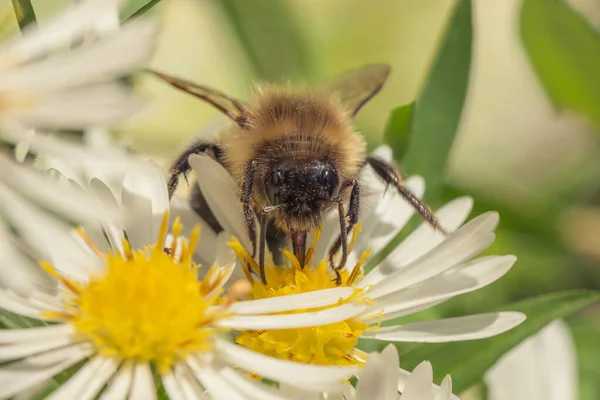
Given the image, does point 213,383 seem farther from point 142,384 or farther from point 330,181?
point 330,181

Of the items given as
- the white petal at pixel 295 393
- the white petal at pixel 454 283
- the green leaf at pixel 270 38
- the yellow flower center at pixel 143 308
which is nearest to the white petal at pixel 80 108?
the yellow flower center at pixel 143 308

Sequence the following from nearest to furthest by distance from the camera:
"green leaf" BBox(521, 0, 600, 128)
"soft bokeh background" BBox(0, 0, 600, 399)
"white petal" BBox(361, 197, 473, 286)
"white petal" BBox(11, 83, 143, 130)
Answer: "white petal" BBox(11, 83, 143, 130), "white petal" BBox(361, 197, 473, 286), "green leaf" BBox(521, 0, 600, 128), "soft bokeh background" BBox(0, 0, 600, 399)

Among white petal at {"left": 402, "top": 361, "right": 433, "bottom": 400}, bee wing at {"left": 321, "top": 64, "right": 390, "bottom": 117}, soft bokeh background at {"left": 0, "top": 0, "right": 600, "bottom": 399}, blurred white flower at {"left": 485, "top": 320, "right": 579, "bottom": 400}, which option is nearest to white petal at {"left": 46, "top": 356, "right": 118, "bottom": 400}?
white petal at {"left": 402, "top": 361, "right": 433, "bottom": 400}

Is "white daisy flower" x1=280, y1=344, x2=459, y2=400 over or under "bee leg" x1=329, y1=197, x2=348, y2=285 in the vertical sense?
under

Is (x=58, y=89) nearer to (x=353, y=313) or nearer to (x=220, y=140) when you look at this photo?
(x=353, y=313)

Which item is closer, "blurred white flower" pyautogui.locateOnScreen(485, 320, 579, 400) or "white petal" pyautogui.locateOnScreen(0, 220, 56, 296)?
"white petal" pyautogui.locateOnScreen(0, 220, 56, 296)

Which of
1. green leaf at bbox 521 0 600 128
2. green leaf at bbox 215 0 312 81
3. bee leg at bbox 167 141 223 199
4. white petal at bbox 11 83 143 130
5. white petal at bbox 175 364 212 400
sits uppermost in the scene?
green leaf at bbox 215 0 312 81

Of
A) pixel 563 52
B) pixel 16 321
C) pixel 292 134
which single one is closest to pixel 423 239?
pixel 292 134

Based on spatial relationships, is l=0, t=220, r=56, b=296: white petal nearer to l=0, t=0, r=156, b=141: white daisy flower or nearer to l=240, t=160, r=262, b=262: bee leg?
l=0, t=0, r=156, b=141: white daisy flower
